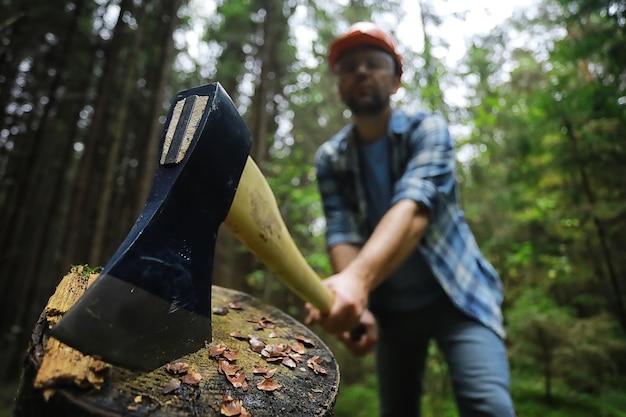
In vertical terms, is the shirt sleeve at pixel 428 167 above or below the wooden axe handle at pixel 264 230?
above

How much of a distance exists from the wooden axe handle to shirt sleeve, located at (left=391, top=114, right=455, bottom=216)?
0.62 metres

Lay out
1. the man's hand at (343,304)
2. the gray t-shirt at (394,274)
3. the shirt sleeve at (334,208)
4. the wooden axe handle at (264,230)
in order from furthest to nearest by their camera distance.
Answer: the shirt sleeve at (334,208) < the gray t-shirt at (394,274) < the man's hand at (343,304) < the wooden axe handle at (264,230)

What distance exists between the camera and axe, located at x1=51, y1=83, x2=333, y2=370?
2.29ft

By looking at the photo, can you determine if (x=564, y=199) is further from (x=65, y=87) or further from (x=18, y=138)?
(x=18, y=138)

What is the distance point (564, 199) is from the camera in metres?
5.49

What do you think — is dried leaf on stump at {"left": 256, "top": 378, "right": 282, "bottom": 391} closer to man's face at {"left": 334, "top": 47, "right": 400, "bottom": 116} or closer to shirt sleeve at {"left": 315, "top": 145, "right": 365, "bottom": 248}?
shirt sleeve at {"left": 315, "top": 145, "right": 365, "bottom": 248}

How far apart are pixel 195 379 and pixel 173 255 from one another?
0.26 metres

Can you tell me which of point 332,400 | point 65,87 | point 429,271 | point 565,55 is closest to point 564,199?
point 565,55

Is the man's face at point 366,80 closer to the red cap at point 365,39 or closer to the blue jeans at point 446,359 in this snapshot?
the red cap at point 365,39

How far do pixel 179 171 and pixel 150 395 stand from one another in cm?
45

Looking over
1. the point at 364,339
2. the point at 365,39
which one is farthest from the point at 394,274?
the point at 365,39

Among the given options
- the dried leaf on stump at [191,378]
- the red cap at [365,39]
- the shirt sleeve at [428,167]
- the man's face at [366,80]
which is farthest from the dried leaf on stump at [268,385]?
the red cap at [365,39]

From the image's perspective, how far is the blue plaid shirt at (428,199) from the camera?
173cm

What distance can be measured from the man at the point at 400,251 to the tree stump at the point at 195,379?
0.42 m
